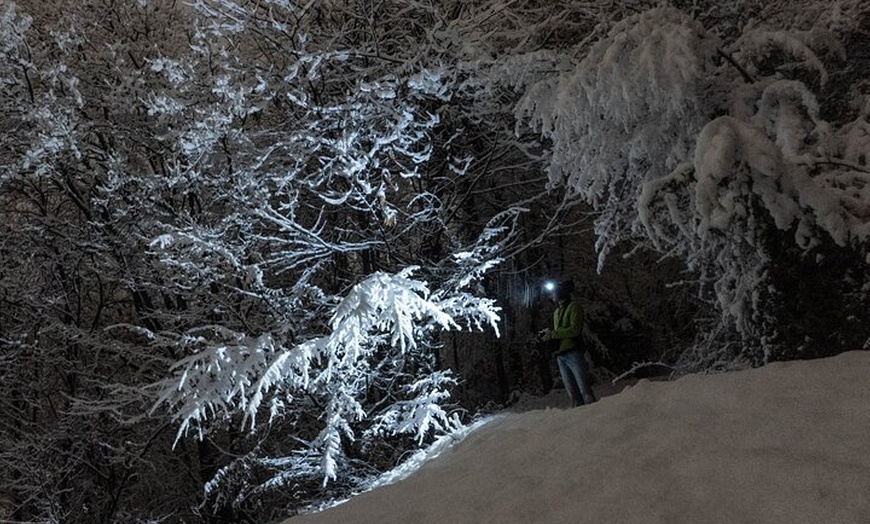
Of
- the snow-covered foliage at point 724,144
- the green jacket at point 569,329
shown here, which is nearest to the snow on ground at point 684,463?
the snow-covered foliage at point 724,144

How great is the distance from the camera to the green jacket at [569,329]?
234 inches

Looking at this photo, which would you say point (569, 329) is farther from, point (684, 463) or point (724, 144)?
point (684, 463)

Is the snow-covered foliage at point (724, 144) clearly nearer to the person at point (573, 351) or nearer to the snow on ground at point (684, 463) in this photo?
the snow on ground at point (684, 463)

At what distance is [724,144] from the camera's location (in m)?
3.21

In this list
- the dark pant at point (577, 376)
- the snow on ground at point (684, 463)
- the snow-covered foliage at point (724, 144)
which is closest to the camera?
the snow on ground at point (684, 463)

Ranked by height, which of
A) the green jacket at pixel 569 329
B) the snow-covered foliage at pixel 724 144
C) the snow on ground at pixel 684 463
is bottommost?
the snow on ground at pixel 684 463

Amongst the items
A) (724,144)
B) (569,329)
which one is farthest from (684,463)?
(569,329)

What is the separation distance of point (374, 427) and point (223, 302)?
8.19 ft

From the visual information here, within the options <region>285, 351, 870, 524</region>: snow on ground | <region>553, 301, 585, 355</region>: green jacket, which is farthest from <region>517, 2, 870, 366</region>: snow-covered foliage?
<region>553, 301, 585, 355</region>: green jacket

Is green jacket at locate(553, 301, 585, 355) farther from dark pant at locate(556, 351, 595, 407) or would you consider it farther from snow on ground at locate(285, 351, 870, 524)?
snow on ground at locate(285, 351, 870, 524)

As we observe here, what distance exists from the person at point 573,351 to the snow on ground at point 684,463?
2.32m

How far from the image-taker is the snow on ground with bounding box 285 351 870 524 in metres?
2.11

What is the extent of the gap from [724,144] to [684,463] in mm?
1708

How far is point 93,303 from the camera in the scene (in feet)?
38.6
